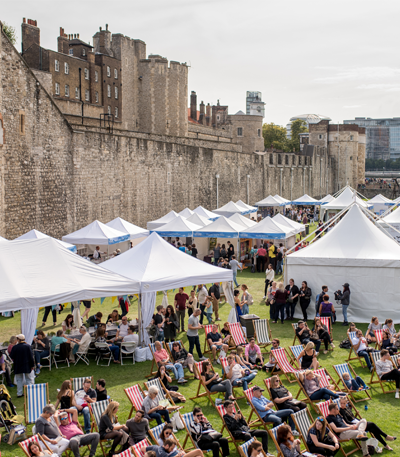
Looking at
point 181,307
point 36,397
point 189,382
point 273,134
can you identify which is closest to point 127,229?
point 181,307

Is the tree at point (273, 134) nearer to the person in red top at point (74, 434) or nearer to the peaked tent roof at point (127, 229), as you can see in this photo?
the peaked tent roof at point (127, 229)

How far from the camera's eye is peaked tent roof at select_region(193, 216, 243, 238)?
66.3 ft

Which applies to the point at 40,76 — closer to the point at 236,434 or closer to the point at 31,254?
the point at 31,254

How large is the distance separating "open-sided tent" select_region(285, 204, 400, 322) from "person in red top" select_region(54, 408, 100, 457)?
8.11 metres

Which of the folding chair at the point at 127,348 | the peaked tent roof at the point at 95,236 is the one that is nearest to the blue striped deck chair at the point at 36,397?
the folding chair at the point at 127,348

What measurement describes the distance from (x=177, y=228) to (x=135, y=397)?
1370cm

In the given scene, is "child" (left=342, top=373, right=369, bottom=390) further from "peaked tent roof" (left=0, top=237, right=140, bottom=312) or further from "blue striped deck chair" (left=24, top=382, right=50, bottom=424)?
"blue striped deck chair" (left=24, top=382, right=50, bottom=424)

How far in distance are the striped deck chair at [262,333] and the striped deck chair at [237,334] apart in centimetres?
30

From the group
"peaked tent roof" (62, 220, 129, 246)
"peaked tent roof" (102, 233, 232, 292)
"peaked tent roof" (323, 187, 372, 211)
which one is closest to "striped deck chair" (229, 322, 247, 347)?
"peaked tent roof" (102, 233, 232, 292)

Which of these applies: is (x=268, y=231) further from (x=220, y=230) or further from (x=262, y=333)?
(x=262, y=333)

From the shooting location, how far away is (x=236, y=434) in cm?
668

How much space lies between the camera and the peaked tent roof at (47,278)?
29.3 feet

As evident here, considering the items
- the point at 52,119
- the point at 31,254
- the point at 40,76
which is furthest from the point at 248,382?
the point at 40,76

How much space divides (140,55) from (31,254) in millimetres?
38851
